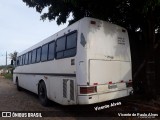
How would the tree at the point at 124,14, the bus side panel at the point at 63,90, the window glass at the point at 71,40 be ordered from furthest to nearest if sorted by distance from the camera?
the tree at the point at 124,14 < the window glass at the point at 71,40 < the bus side panel at the point at 63,90

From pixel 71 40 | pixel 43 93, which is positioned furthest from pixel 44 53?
pixel 71 40

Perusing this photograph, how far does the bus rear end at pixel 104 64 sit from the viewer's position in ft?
25.5

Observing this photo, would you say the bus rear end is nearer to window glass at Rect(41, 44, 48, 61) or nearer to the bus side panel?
the bus side panel

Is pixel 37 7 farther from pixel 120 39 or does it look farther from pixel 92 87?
pixel 92 87

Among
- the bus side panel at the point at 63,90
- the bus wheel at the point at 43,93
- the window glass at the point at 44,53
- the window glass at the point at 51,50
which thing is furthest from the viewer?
the window glass at the point at 44,53

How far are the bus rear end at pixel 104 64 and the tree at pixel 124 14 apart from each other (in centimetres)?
76

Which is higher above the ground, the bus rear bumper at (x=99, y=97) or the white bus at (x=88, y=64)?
the white bus at (x=88, y=64)

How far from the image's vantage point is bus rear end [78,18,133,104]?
7766mm

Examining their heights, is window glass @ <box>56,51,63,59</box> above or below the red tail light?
above

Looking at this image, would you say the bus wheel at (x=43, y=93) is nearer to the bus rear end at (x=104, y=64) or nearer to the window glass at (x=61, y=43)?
the window glass at (x=61, y=43)

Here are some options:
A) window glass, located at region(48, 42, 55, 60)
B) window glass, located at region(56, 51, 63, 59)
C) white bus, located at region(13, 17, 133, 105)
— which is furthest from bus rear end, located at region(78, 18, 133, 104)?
window glass, located at region(48, 42, 55, 60)

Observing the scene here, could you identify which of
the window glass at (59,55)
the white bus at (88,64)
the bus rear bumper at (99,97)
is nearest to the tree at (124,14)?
the white bus at (88,64)

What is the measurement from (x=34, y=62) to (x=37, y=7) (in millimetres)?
3181

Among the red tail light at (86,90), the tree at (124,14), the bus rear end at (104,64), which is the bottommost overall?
the red tail light at (86,90)
